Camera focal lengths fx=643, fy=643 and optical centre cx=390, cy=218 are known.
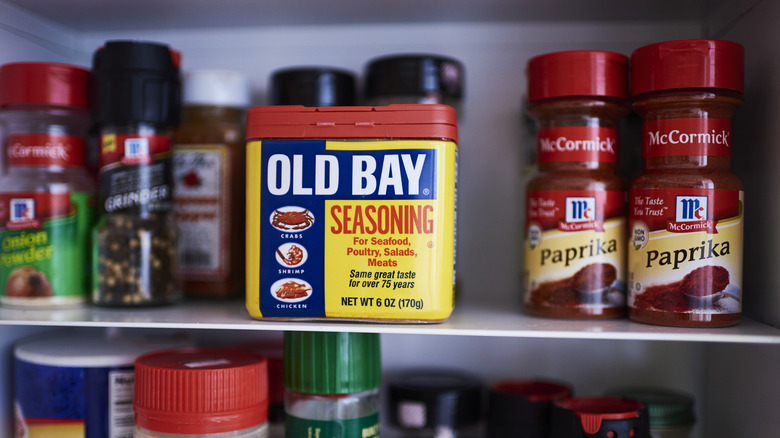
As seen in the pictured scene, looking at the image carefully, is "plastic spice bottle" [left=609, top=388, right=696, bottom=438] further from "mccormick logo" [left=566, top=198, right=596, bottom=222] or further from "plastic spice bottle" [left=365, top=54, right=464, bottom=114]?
"plastic spice bottle" [left=365, top=54, right=464, bottom=114]

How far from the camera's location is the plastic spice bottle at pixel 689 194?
0.71m

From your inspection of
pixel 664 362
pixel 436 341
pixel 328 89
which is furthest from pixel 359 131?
pixel 664 362

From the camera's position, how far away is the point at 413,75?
88 centimetres

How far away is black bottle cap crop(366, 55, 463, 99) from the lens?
88 centimetres

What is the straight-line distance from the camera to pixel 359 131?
72 cm

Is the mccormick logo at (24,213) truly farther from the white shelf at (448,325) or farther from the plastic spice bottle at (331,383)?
the plastic spice bottle at (331,383)

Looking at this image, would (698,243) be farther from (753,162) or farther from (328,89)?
(328,89)

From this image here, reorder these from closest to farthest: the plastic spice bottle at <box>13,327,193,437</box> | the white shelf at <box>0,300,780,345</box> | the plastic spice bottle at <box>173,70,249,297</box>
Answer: the white shelf at <box>0,300,780,345</box>, the plastic spice bottle at <box>13,327,193,437</box>, the plastic spice bottle at <box>173,70,249,297</box>

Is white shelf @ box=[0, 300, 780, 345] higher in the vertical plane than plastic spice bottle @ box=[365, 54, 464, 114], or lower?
lower

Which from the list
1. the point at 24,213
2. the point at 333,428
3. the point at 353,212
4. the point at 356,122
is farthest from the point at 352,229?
the point at 24,213

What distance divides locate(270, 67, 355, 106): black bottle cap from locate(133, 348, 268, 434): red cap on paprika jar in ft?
1.21

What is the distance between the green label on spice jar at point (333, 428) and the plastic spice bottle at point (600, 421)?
0.72ft

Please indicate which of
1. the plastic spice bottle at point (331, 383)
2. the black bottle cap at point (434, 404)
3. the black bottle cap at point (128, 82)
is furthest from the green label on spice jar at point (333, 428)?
the black bottle cap at point (128, 82)

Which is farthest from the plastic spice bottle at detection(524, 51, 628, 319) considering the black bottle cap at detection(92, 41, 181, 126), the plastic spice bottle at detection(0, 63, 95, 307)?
the plastic spice bottle at detection(0, 63, 95, 307)
